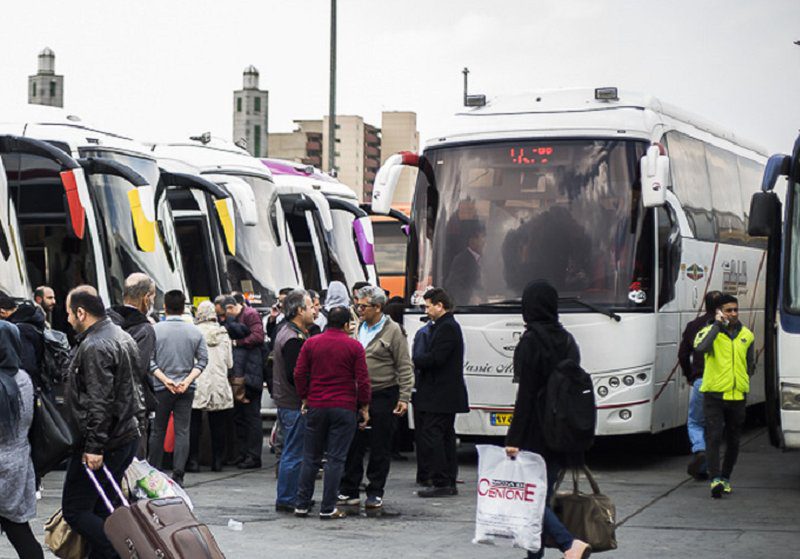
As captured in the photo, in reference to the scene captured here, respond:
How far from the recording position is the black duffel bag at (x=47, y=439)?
8680 millimetres

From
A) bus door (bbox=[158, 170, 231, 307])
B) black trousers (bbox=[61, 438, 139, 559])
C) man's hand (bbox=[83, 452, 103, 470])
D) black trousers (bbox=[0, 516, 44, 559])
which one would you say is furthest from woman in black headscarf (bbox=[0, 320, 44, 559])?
bus door (bbox=[158, 170, 231, 307])

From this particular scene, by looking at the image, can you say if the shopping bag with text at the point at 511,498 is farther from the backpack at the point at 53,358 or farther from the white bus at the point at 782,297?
the white bus at the point at 782,297

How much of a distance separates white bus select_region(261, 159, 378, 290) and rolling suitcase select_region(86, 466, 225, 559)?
55.0 ft

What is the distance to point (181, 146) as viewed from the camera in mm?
23844

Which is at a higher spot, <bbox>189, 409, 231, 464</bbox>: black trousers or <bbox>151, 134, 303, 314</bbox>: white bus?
<bbox>151, 134, 303, 314</bbox>: white bus

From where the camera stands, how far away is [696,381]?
48.0 feet

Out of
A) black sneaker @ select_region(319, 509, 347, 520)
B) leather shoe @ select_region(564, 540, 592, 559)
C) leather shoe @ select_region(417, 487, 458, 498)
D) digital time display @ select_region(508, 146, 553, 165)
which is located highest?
digital time display @ select_region(508, 146, 553, 165)

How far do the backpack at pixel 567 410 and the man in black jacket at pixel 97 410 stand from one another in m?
2.29

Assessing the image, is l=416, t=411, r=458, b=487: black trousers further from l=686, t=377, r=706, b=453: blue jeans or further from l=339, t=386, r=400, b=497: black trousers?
l=686, t=377, r=706, b=453: blue jeans

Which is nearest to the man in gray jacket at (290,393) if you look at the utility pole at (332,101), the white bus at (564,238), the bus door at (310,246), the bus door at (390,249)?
the white bus at (564,238)

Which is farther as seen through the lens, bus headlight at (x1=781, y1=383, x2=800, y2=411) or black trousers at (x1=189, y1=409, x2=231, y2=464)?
black trousers at (x1=189, y1=409, x2=231, y2=464)

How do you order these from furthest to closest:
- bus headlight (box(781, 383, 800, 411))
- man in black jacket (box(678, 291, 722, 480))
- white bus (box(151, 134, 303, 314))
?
1. white bus (box(151, 134, 303, 314))
2. man in black jacket (box(678, 291, 722, 480))
3. bus headlight (box(781, 383, 800, 411))

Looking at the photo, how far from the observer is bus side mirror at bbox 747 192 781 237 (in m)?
13.6

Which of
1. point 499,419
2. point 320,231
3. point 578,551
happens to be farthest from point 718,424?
point 320,231
